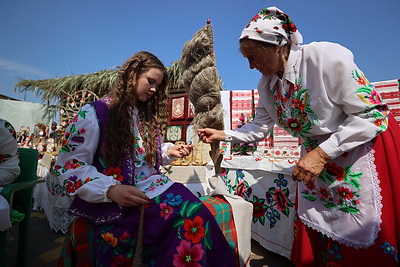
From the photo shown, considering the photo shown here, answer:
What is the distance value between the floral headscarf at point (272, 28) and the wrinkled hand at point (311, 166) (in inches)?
25.6

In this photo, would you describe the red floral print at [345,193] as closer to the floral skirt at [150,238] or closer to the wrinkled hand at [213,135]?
the floral skirt at [150,238]

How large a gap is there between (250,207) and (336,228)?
0.54m

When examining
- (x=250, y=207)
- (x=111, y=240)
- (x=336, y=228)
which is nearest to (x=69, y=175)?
(x=111, y=240)

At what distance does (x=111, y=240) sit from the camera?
3.54 feet

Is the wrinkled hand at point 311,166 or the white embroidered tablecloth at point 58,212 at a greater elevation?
the wrinkled hand at point 311,166

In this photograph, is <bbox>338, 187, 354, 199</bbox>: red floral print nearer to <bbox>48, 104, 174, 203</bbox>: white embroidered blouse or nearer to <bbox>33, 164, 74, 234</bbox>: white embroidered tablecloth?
<bbox>48, 104, 174, 203</bbox>: white embroidered blouse

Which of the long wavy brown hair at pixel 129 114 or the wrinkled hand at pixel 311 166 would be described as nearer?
the wrinkled hand at pixel 311 166

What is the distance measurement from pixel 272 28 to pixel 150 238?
1307mm

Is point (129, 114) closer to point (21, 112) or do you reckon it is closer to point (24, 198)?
point (24, 198)

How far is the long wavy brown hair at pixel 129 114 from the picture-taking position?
1237mm

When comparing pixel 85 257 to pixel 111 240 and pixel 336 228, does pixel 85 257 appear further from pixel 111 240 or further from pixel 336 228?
pixel 336 228

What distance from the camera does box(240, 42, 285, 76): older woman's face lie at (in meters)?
1.27

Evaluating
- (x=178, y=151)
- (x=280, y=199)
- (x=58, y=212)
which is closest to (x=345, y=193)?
(x=178, y=151)

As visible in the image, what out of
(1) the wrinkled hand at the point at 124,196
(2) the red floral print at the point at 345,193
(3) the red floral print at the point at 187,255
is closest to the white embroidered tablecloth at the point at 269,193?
(2) the red floral print at the point at 345,193
